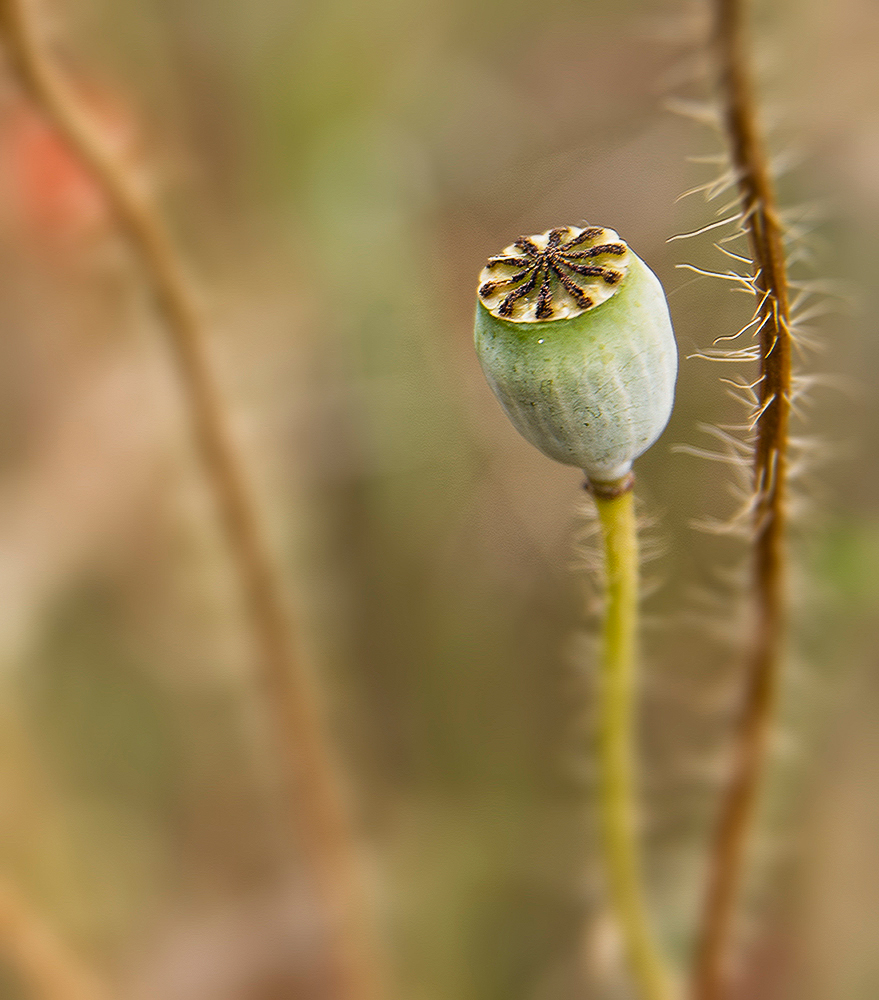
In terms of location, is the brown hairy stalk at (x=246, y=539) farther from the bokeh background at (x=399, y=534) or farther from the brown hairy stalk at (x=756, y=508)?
the brown hairy stalk at (x=756, y=508)

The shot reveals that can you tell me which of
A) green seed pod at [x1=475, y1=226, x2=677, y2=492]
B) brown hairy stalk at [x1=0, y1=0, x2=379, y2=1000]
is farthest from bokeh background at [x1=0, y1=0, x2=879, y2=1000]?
green seed pod at [x1=475, y1=226, x2=677, y2=492]

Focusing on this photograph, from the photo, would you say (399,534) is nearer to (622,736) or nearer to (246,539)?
(246,539)

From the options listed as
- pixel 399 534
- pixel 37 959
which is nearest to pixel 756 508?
pixel 37 959

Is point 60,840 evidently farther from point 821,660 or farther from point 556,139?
point 556,139

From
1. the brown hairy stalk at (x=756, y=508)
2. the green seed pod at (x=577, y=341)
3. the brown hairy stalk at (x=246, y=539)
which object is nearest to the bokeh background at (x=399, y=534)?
the brown hairy stalk at (x=246, y=539)

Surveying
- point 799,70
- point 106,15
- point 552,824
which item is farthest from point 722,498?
point 106,15

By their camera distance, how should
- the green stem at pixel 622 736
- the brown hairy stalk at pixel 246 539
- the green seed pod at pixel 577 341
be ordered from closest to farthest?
the green seed pod at pixel 577 341 < the green stem at pixel 622 736 < the brown hairy stalk at pixel 246 539
